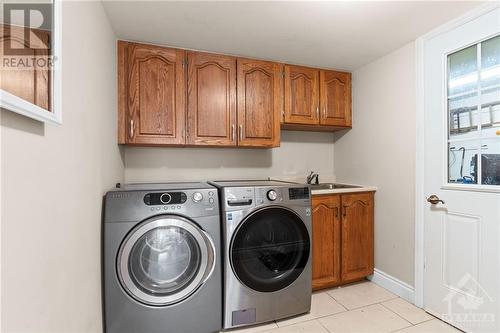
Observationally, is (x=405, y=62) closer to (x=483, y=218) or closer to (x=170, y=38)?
(x=483, y=218)

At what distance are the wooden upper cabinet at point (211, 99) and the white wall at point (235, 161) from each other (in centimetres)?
34

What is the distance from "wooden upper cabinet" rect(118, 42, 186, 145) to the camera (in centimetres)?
200

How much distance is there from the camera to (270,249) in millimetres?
1872

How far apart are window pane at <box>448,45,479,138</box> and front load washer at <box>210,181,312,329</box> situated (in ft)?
3.82

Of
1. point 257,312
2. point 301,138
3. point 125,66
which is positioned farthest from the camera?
point 301,138

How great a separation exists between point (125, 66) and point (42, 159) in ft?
4.80

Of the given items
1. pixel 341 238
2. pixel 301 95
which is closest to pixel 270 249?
pixel 341 238

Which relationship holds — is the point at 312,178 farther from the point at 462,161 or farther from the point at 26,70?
the point at 26,70

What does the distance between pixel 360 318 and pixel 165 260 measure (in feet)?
4.90

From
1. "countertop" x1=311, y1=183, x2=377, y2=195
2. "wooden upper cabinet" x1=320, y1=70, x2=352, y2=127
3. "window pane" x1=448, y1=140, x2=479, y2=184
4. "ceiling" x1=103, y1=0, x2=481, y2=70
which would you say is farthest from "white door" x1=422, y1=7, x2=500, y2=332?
"wooden upper cabinet" x1=320, y1=70, x2=352, y2=127

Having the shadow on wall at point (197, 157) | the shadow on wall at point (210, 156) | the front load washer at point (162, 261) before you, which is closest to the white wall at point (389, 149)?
the shadow on wall at point (210, 156)

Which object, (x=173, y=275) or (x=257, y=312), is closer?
(x=173, y=275)

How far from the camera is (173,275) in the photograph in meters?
1.65

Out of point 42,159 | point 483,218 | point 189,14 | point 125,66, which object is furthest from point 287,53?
point 42,159
